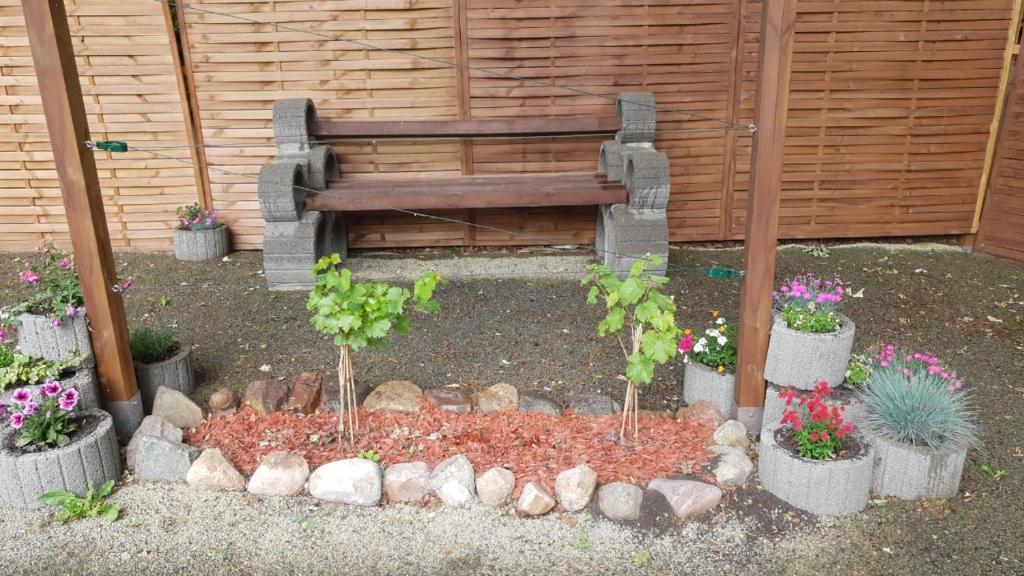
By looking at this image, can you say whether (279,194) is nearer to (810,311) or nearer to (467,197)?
(467,197)

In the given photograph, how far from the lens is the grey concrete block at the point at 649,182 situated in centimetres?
520

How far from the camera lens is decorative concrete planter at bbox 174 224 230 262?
20.1ft

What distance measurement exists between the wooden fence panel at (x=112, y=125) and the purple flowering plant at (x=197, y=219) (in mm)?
144

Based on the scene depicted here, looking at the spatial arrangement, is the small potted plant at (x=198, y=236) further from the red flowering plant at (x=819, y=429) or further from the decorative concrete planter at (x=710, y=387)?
the red flowering plant at (x=819, y=429)

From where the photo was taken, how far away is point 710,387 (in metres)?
3.41

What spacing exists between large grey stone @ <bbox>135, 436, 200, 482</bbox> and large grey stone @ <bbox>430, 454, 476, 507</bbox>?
1.09m

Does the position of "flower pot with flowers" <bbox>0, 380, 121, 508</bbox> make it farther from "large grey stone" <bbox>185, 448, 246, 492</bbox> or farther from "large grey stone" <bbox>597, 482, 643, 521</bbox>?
"large grey stone" <bbox>597, 482, 643, 521</bbox>

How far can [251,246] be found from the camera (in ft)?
21.2

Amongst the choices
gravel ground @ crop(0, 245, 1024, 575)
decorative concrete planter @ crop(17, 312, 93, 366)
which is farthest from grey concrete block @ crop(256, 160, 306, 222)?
decorative concrete planter @ crop(17, 312, 93, 366)

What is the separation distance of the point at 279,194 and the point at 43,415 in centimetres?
258

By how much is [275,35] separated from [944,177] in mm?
6112

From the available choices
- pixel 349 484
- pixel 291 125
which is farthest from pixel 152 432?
pixel 291 125

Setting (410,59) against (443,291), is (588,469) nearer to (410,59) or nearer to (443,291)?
(443,291)

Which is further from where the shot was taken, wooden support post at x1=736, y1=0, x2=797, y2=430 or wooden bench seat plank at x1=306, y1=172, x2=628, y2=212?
wooden bench seat plank at x1=306, y1=172, x2=628, y2=212
